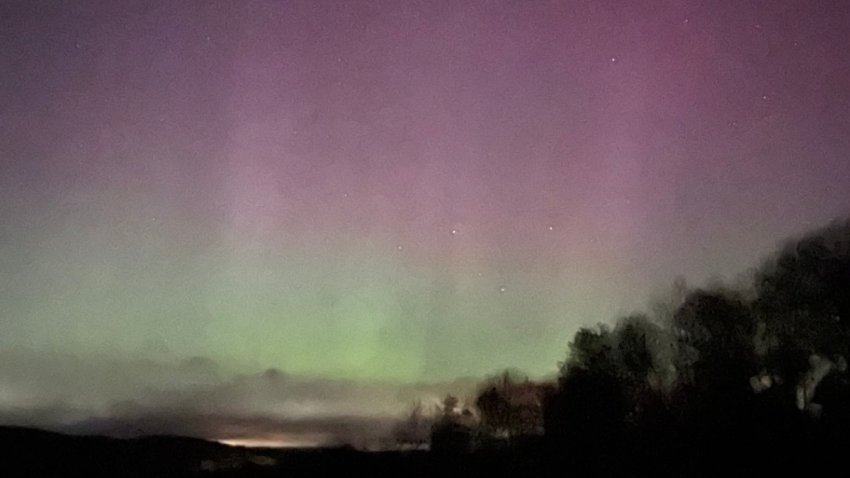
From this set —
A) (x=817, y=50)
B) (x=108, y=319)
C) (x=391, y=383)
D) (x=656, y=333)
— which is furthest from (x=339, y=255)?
(x=817, y=50)

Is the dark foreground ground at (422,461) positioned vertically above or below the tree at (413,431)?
below

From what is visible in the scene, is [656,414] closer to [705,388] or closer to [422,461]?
[705,388]

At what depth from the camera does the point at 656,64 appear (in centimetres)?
220

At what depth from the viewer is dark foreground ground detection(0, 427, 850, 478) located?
2.02m

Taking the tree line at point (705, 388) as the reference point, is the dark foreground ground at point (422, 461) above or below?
below

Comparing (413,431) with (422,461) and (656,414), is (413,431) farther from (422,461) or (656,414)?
(656,414)

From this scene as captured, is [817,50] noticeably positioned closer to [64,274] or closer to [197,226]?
[197,226]

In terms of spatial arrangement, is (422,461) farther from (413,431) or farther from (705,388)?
(705,388)

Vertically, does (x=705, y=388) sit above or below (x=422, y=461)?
above

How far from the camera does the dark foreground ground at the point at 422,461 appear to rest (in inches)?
79.5

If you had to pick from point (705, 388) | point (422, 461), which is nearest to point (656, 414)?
point (705, 388)

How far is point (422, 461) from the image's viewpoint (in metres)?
2.03

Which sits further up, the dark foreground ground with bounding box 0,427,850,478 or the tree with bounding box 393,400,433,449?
the tree with bounding box 393,400,433,449

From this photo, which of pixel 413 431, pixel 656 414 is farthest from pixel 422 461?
pixel 656 414
